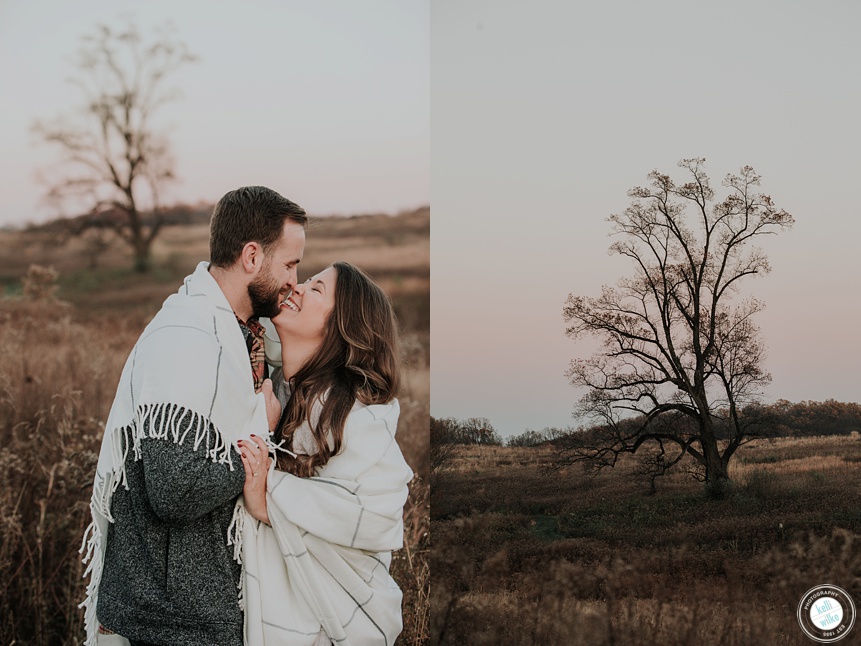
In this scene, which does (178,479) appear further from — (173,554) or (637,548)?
(637,548)

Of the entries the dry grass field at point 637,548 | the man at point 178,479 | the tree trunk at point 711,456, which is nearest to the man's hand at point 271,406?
the man at point 178,479

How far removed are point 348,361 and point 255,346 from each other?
28cm

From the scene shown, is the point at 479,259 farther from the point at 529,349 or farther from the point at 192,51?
the point at 192,51

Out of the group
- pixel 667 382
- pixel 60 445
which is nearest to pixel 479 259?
pixel 667 382

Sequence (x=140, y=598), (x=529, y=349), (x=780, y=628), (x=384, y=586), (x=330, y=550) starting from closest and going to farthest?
1. (x=140, y=598)
2. (x=330, y=550)
3. (x=384, y=586)
4. (x=780, y=628)
5. (x=529, y=349)

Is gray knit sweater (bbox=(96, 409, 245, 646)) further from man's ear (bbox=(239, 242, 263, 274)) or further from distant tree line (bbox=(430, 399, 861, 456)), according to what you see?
distant tree line (bbox=(430, 399, 861, 456))

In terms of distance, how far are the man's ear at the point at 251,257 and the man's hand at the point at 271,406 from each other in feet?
1.11

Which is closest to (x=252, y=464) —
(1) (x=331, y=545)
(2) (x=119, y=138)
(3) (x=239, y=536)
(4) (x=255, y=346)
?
(3) (x=239, y=536)

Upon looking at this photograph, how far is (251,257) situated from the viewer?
8.36 ft

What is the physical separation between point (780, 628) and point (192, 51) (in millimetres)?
3371

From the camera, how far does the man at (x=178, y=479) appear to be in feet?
7.35

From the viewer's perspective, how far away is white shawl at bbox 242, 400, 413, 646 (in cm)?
243

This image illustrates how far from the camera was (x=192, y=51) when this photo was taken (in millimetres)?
4215

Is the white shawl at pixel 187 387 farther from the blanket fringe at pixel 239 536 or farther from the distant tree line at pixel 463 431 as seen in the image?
the distant tree line at pixel 463 431
